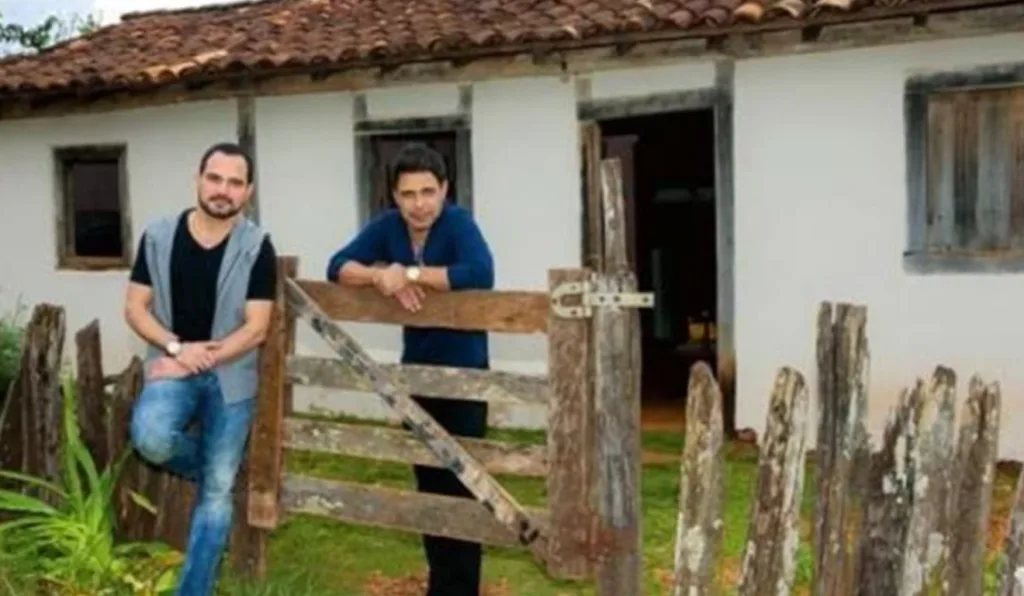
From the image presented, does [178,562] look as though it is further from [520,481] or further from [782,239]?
[782,239]

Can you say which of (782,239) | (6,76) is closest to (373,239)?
(782,239)

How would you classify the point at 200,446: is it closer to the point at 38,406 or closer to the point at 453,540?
the point at 453,540

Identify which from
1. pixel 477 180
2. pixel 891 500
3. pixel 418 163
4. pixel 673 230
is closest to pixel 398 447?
pixel 418 163

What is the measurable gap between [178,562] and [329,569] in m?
0.74

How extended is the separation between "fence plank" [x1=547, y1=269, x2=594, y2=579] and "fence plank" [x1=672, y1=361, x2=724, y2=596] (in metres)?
0.78

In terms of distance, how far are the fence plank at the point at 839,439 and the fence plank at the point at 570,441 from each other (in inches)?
38.2

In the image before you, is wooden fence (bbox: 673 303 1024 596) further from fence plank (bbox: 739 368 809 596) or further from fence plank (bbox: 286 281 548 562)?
fence plank (bbox: 286 281 548 562)

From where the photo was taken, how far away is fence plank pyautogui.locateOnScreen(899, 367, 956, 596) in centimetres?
329

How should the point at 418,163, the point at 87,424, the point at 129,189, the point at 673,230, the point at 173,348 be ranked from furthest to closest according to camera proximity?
1. the point at 673,230
2. the point at 129,189
3. the point at 87,424
4. the point at 173,348
5. the point at 418,163

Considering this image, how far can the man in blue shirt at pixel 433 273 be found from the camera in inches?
175

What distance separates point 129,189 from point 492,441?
814 centimetres

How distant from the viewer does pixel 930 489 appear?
130 inches

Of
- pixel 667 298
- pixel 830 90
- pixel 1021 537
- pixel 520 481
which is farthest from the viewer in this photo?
pixel 667 298

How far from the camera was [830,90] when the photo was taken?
327 inches
